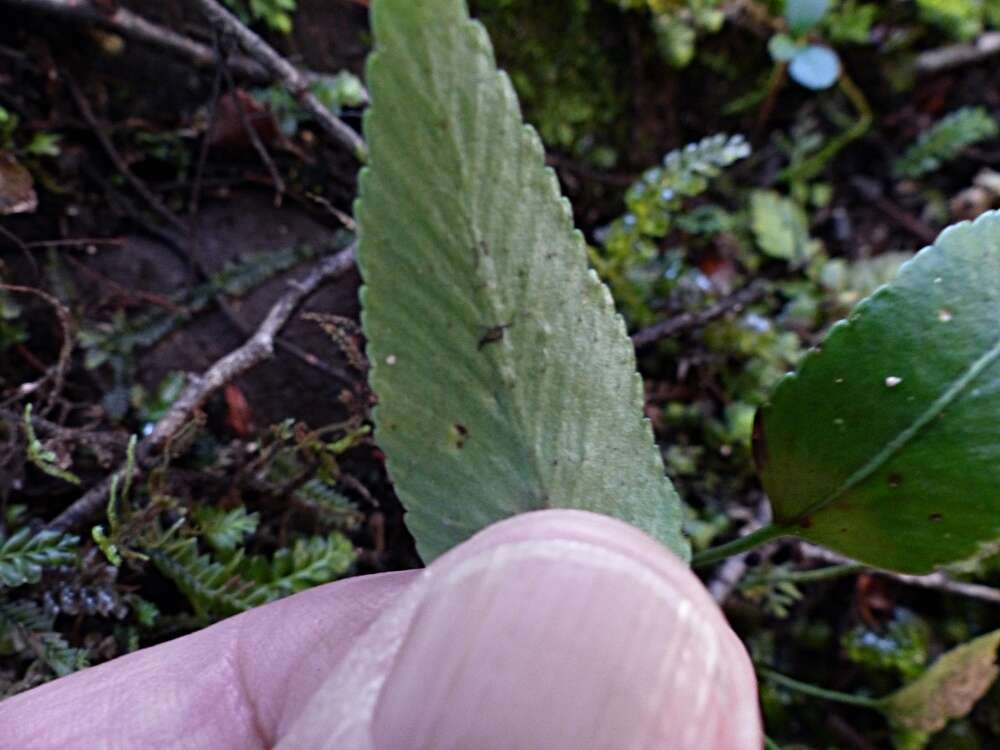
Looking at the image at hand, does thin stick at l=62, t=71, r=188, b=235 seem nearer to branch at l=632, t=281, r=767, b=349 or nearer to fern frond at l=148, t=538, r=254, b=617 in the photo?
fern frond at l=148, t=538, r=254, b=617

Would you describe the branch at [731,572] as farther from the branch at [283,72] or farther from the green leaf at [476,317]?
the branch at [283,72]

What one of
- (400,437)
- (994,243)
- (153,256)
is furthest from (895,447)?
(153,256)

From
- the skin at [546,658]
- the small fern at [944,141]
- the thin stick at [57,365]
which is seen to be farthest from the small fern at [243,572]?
the small fern at [944,141]

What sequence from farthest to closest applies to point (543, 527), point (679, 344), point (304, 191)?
point (679, 344) → point (304, 191) → point (543, 527)

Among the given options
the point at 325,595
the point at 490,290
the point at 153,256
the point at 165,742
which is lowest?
the point at 165,742

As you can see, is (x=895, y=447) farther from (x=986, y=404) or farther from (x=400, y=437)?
(x=400, y=437)

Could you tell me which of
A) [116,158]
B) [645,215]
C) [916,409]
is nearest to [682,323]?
[645,215]

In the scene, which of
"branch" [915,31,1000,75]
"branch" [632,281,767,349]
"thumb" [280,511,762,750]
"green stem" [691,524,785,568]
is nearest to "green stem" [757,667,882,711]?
"green stem" [691,524,785,568]

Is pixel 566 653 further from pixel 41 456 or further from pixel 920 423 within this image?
pixel 41 456
